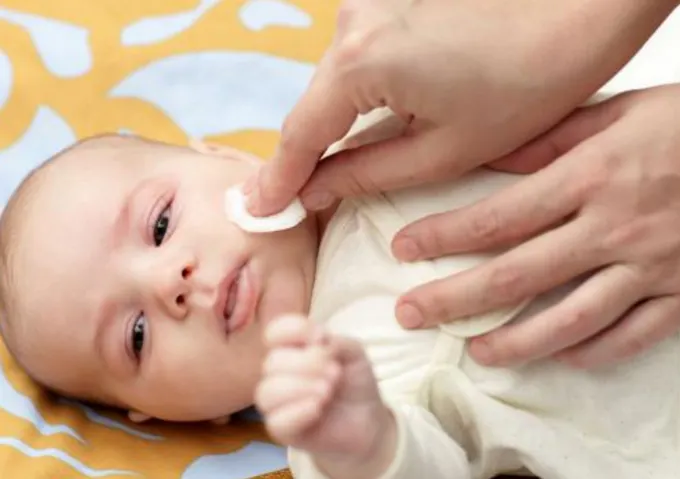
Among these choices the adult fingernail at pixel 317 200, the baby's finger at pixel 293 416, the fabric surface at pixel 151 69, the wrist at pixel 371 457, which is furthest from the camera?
the fabric surface at pixel 151 69

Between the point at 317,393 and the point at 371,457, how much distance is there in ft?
0.53

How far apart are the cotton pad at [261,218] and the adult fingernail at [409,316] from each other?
5.9 inches

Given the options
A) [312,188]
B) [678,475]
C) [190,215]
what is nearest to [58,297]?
[190,215]

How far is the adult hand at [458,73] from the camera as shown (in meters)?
0.97

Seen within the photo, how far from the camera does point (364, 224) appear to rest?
1.14 meters

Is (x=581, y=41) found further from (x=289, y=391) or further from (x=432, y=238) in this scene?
(x=289, y=391)

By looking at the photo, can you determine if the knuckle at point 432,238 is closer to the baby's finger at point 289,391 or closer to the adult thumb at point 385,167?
the adult thumb at point 385,167

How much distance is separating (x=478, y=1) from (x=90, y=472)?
2.04 ft

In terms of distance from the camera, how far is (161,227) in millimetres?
1205

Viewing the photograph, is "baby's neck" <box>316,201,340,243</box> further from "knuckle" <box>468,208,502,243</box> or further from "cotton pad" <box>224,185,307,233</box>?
"knuckle" <box>468,208,502,243</box>

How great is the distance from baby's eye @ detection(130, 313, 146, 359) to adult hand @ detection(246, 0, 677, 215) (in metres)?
0.27

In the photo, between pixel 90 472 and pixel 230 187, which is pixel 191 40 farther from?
pixel 90 472

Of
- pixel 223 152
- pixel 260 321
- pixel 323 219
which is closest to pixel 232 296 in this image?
pixel 260 321

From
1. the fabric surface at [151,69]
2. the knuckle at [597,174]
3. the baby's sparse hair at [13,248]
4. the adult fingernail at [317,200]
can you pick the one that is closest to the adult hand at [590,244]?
the knuckle at [597,174]
